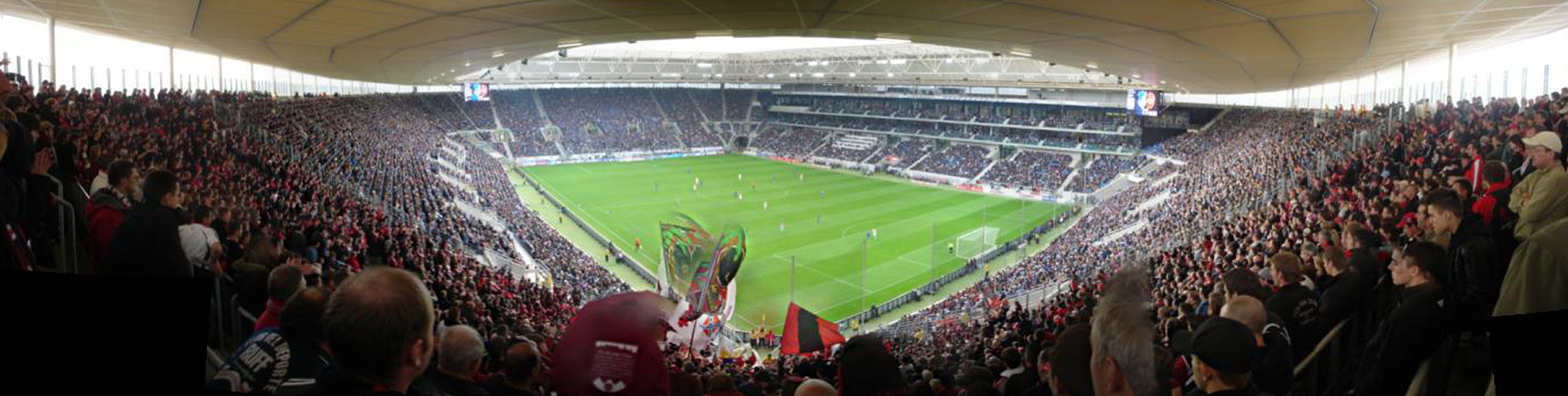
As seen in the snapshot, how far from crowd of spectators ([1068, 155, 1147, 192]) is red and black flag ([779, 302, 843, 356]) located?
3507 cm

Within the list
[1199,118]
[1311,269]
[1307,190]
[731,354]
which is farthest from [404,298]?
[1199,118]

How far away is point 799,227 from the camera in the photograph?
1486 inches

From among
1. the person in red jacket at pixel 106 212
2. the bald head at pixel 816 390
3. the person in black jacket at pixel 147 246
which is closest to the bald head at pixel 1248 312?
the bald head at pixel 816 390

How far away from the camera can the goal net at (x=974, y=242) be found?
3167 cm

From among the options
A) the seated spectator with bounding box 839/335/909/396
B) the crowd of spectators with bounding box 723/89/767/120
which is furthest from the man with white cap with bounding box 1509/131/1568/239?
the crowd of spectators with bounding box 723/89/767/120

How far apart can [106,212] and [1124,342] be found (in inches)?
218

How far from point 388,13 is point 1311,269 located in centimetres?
1121

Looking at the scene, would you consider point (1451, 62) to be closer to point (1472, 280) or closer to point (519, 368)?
point (1472, 280)

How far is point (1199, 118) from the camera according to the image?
46906mm

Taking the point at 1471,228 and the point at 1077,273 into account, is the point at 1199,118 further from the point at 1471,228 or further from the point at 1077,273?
the point at 1471,228

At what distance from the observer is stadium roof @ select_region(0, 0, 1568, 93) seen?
1055cm

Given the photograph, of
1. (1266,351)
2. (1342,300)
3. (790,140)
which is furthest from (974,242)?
(790,140)

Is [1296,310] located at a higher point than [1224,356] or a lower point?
lower

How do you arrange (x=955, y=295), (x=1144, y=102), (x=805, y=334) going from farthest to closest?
1. (x=1144, y=102)
2. (x=955, y=295)
3. (x=805, y=334)
